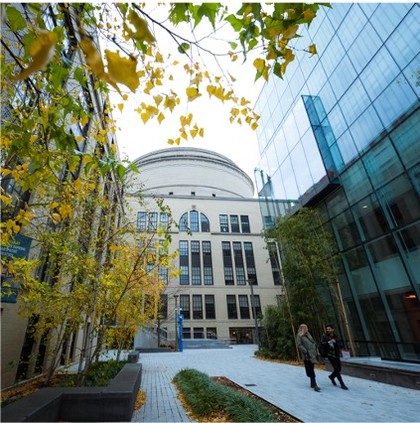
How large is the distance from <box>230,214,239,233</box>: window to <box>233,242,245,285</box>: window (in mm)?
2639

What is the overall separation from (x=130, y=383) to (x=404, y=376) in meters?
7.17

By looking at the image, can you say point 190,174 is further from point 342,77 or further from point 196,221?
point 342,77

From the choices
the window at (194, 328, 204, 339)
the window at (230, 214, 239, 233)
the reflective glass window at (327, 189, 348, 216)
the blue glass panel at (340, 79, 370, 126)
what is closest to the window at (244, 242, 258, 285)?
the window at (230, 214, 239, 233)

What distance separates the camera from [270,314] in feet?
54.7

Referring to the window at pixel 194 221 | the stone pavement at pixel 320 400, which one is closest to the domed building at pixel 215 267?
the window at pixel 194 221

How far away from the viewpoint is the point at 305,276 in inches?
560

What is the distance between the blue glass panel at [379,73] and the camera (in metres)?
10.6

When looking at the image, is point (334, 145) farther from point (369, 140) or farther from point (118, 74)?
point (118, 74)

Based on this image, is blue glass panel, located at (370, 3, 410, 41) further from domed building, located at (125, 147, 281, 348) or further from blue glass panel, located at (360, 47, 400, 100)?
domed building, located at (125, 147, 281, 348)

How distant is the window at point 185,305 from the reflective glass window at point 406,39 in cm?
3237

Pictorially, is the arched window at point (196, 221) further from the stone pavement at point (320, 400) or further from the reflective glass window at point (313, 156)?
the stone pavement at point (320, 400)

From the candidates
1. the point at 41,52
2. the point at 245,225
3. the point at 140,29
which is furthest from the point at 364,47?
the point at 245,225

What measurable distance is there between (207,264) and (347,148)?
29.5 metres

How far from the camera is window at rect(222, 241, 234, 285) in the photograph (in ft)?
128
